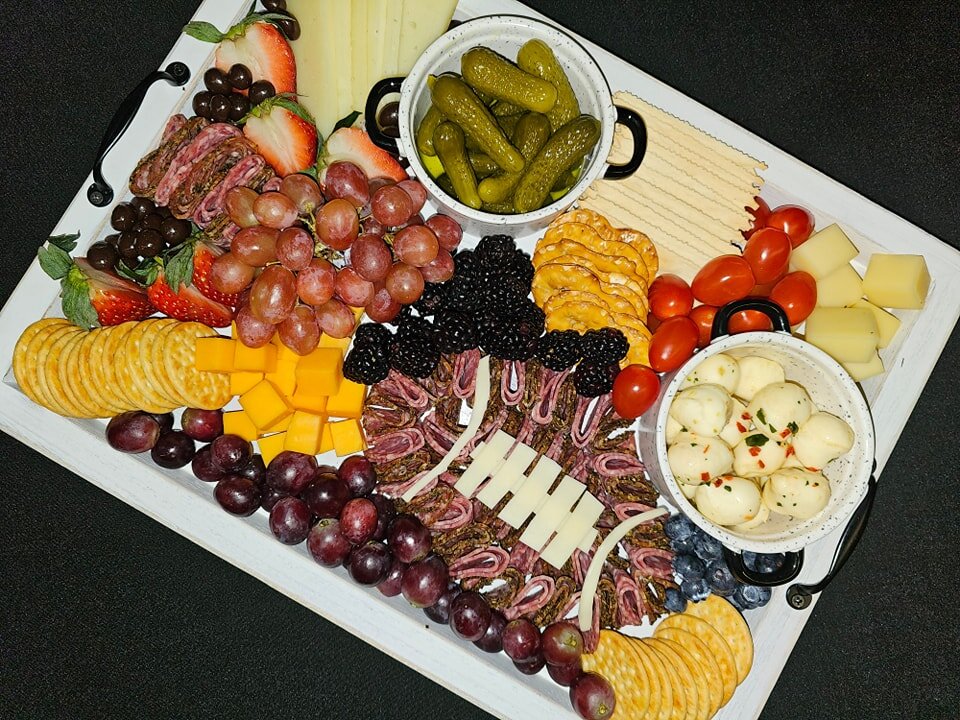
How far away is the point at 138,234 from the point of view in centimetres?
121

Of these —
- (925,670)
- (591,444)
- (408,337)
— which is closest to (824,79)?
(591,444)

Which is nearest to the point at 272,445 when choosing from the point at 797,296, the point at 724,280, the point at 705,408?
the point at 705,408

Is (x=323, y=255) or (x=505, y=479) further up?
(x=323, y=255)

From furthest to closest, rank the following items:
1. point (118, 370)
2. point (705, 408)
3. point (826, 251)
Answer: point (826, 251), point (118, 370), point (705, 408)

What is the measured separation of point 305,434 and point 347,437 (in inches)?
2.8

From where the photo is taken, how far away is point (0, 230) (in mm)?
1560

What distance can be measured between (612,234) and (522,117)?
249 millimetres

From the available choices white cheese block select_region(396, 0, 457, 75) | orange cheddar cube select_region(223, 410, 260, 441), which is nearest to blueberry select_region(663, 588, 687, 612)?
orange cheddar cube select_region(223, 410, 260, 441)

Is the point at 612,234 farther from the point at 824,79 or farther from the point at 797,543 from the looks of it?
the point at 824,79

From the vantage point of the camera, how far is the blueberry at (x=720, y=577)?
1205mm

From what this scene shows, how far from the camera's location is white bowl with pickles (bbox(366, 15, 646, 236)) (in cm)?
106

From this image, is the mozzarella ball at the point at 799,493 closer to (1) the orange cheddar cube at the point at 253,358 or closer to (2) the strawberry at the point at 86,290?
(1) the orange cheddar cube at the point at 253,358

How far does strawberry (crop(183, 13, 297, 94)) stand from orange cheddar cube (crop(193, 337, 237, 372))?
0.46 metres

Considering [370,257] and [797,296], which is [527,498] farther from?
[797,296]
